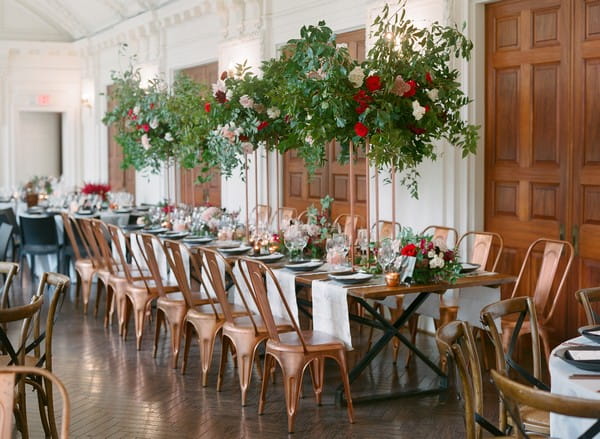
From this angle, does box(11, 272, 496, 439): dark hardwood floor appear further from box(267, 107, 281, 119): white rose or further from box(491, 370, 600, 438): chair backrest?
box(491, 370, 600, 438): chair backrest

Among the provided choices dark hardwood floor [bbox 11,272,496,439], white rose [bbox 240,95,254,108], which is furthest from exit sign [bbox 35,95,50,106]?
white rose [bbox 240,95,254,108]

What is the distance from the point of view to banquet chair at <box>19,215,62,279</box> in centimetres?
1050

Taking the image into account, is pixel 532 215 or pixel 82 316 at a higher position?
pixel 532 215

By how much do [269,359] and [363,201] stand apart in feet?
12.7

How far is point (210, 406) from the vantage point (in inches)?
222

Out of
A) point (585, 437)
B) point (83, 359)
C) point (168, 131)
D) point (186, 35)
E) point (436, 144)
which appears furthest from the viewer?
point (186, 35)

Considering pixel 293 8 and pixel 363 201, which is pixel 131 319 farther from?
pixel 293 8

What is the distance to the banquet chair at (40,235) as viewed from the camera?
1050cm

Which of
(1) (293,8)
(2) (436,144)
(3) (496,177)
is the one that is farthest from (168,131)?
(3) (496,177)

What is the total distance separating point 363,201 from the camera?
9.08 m

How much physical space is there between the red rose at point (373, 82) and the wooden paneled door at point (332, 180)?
2.95 meters

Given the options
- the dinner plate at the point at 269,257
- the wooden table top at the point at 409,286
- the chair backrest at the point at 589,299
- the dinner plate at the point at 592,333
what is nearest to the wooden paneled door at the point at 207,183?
the dinner plate at the point at 269,257

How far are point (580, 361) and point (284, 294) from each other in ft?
9.88

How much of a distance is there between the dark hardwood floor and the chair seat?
457 millimetres
